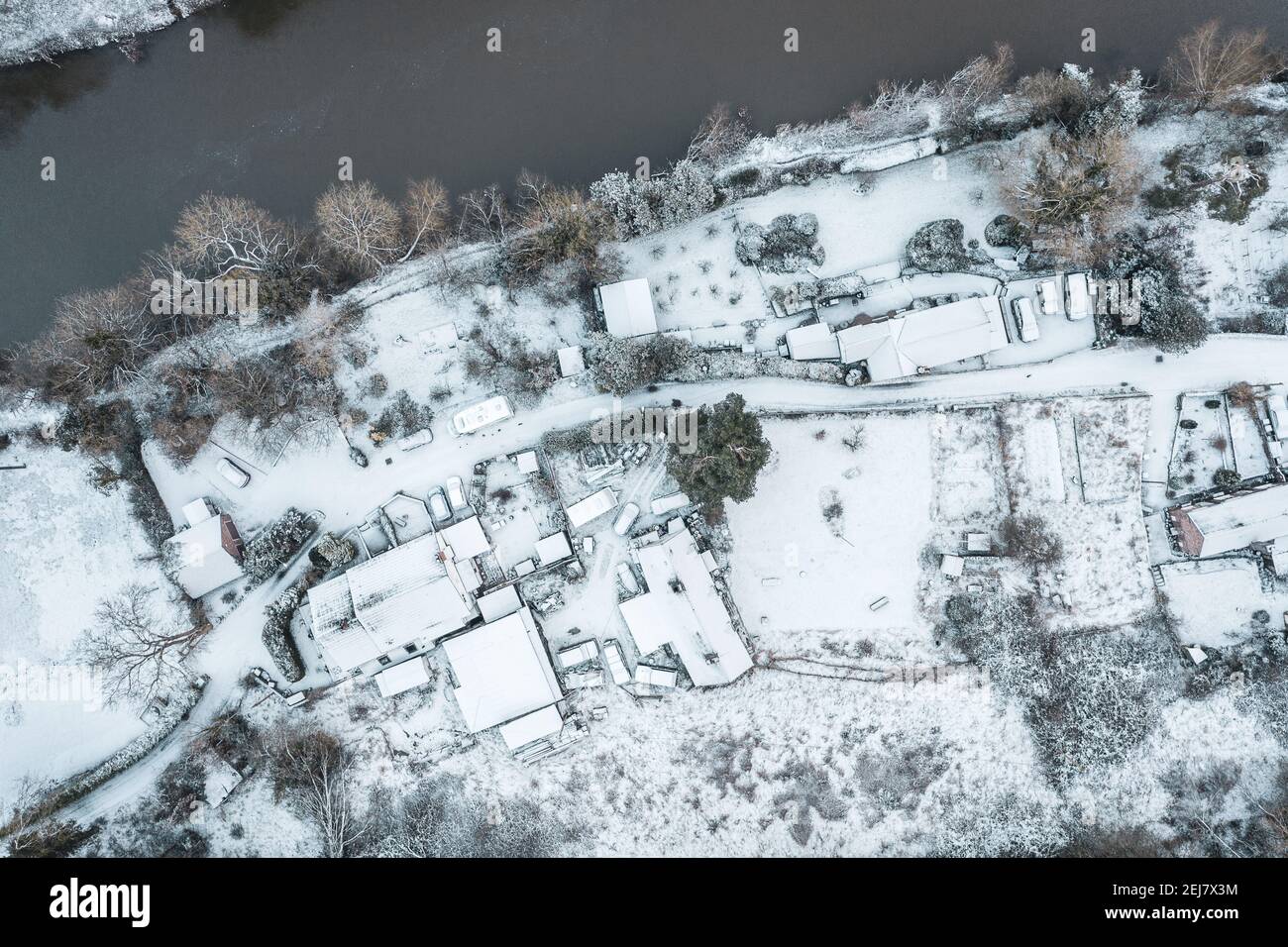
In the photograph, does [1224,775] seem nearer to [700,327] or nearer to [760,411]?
[760,411]

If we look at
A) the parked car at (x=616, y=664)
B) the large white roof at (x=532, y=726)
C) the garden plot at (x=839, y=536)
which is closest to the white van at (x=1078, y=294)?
the garden plot at (x=839, y=536)

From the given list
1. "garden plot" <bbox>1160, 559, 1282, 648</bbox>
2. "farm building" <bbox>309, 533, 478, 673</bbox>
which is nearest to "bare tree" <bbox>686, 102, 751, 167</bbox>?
"farm building" <bbox>309, 533, 478, 673</bbox>

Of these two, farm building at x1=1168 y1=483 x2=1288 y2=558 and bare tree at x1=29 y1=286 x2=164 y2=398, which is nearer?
farm building at x1=1168 y1=483 x2=1288 y2=558

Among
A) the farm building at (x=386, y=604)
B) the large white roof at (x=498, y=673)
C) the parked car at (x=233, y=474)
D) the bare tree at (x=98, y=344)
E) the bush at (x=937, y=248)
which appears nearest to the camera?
the farm building at (x=386, y=604)

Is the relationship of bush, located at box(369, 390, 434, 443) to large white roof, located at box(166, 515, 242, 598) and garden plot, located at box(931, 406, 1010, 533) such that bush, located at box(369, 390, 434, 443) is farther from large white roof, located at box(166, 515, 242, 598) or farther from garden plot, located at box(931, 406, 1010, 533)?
garden plot, located at box(931, 406, 1010, 533)

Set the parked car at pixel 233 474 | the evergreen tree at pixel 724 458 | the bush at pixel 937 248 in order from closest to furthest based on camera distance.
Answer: the evergreen tree at pixel 724 458
the parked car at pixel 233 474
the bush at pixel 937 248

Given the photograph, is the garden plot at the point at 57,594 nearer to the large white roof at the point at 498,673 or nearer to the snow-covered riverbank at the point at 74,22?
the large white roof at the point at 498,673
